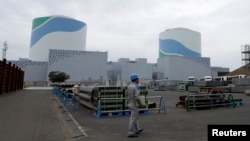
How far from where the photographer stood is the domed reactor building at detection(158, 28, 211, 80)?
10362 cm

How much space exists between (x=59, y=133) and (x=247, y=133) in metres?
5.15

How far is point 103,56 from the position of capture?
103250 mm

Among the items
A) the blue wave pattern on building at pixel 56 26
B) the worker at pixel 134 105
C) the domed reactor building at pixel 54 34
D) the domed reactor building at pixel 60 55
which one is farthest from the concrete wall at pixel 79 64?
the worker at pixel 134 105

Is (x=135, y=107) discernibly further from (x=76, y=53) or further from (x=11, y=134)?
(x=76, y=53)

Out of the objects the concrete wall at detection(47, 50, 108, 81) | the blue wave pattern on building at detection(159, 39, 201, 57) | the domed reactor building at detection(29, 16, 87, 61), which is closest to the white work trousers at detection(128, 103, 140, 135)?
the concrete wall at detection(47, 50, 108, 81)

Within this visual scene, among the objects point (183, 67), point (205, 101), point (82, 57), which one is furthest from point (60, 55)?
point (205, 101)

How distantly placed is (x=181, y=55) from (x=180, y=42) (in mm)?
6636

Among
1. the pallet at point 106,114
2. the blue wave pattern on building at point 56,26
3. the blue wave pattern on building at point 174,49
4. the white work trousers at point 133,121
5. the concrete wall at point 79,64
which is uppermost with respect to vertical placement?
the blue wave pattern on building at point 56,26

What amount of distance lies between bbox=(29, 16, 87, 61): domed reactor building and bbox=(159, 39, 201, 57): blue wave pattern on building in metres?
40.2

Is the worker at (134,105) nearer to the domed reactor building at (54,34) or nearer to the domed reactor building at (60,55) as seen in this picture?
the domed reactor building at (60,55)

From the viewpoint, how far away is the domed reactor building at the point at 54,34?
103m

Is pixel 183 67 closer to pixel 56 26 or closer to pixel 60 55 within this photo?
pixel 60 55

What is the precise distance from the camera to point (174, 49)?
10569 cm

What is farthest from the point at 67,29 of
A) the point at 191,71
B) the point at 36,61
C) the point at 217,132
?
the point at 217,132
